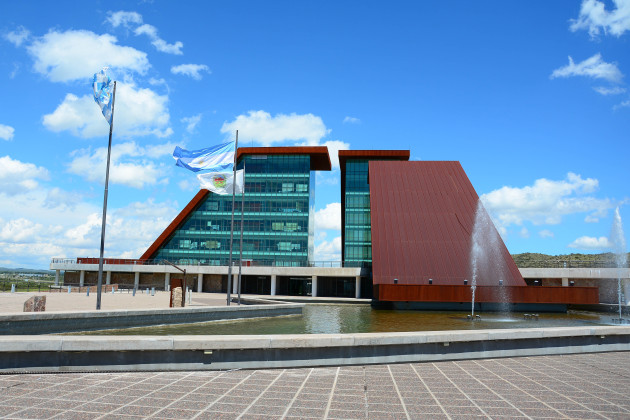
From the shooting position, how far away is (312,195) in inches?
2731

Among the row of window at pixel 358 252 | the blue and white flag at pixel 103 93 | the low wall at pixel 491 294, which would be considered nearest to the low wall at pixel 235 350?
the blue and white flag at pixel 103 93

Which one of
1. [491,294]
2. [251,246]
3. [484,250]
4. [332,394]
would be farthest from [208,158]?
[251,246]

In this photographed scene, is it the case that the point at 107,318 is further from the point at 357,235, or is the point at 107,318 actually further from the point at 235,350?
the point at 357,235

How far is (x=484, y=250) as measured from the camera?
36500mm

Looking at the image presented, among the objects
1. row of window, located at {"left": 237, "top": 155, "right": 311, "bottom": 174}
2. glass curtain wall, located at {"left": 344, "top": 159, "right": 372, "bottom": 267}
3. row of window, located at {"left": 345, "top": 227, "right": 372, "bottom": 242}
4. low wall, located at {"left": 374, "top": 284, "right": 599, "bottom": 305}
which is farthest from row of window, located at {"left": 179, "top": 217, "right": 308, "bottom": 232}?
low wall, located at {"left": 374, "top": 284, "right": 599, "bottom": 305}

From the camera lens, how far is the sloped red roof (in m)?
34.1

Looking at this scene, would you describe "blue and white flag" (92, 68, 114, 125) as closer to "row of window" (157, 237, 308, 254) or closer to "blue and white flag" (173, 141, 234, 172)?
"blue and white flag" (173, 141, 234, 172)

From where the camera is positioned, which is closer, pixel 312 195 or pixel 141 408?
pixel 141 408

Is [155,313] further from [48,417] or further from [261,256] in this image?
[261,256]

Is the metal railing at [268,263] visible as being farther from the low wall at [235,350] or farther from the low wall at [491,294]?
the low wall at [235,350]

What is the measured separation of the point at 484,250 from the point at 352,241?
101ft

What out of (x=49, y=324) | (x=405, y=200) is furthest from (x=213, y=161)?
(x=405, y=200)

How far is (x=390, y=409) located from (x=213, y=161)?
1966 centimetres

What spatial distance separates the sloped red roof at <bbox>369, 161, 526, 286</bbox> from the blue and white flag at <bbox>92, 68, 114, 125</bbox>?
69.8ft
